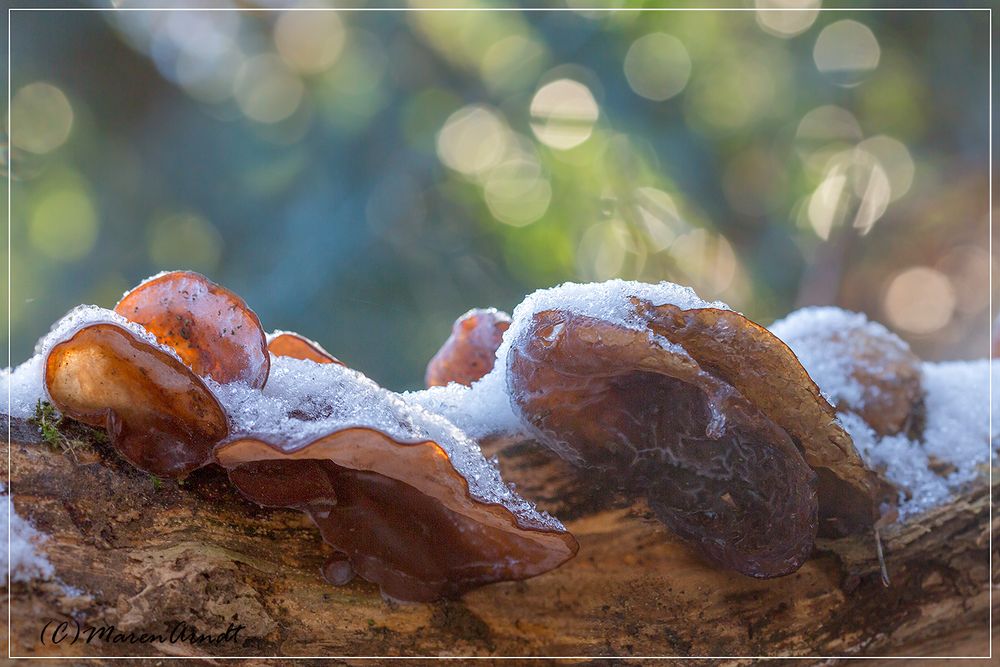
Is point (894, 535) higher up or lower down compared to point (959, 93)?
lower down

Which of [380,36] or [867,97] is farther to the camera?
[867,97]

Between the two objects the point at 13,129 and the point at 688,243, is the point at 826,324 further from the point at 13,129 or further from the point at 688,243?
the point at 13,129

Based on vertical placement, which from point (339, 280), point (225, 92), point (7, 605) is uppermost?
point (225, 92)

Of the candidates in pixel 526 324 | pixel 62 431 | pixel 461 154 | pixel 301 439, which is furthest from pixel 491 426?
pixel 461 154

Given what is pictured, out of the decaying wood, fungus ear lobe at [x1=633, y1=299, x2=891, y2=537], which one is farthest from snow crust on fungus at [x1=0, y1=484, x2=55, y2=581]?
fungus ear lobe at [x1=633, y1=299, x2=891, y2=537]

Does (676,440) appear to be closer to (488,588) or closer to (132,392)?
(488,588)

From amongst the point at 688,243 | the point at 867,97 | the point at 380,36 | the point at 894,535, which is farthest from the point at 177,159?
the point at 894,535
